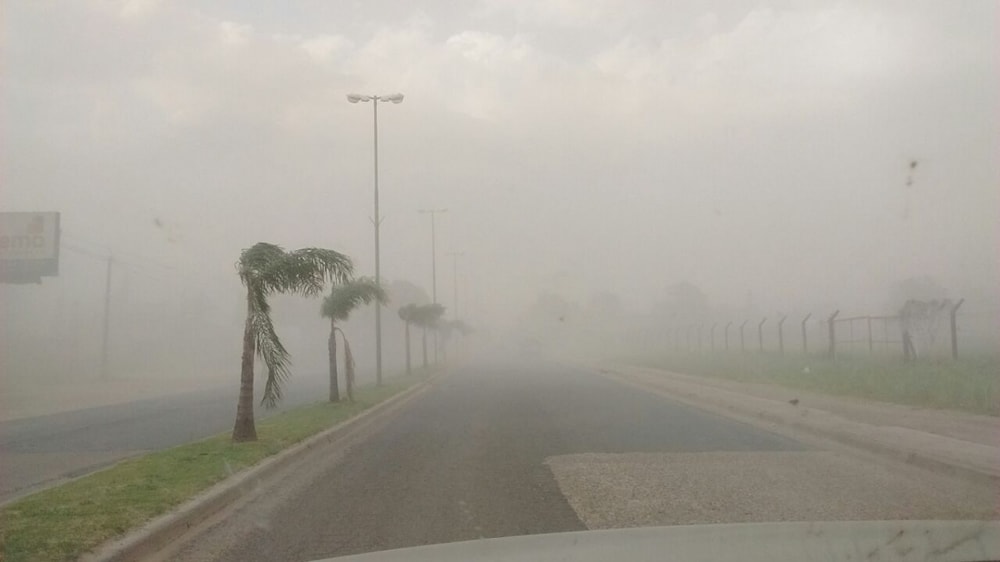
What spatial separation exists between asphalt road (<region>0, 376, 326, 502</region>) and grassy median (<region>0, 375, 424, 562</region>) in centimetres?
86

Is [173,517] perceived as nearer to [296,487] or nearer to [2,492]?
[296,487]

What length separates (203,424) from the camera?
1953cm

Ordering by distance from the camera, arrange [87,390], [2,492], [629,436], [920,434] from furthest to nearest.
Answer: [87,390] < [629,436] < [920,434] < [2,492]

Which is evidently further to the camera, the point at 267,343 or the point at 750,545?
the point at 267,343

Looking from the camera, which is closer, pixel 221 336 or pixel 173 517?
pixel 173 517

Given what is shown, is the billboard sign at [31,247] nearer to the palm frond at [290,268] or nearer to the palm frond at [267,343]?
the palm frond at [290,268]

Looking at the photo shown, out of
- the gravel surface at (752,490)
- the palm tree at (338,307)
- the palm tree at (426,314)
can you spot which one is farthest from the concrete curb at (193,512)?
the palm tree at (426,314)

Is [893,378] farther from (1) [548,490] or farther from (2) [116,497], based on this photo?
(2) [116,497]

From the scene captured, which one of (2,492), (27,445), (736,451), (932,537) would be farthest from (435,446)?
(932,537)

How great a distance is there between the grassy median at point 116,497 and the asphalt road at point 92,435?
0.86 metres

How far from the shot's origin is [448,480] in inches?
411

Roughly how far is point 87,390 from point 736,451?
32532mm

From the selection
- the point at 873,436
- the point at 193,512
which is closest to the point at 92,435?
the point at 193,512

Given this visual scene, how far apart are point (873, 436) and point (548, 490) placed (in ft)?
20.9
